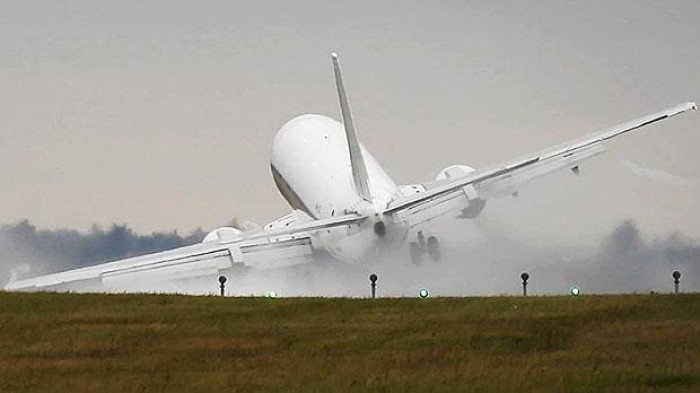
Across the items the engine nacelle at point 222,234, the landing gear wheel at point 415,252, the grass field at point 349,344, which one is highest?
the engine nacelle at point 222,234

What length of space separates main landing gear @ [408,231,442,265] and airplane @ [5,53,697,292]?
4cm

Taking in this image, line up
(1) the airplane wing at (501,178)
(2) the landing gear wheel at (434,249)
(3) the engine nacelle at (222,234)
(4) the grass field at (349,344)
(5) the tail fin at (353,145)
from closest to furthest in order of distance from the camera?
1. (4) the grass field at (349,344)
2. (5) the tail fin at (353,145)
3. (1) the airplane wing at (501,178)
4. (2) the landing gear wheel at (434,249)
5. (3) the engine nacelle at (222,234)

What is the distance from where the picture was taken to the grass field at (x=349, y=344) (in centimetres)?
4425

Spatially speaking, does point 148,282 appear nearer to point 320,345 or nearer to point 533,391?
point 320,345

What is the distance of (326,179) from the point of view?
10981cm

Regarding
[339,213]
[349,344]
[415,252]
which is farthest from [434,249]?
[349,344]

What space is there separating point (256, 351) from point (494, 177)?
53357mm

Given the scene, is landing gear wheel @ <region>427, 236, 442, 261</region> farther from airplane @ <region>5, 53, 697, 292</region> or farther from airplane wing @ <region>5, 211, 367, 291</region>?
airplane wing @ <region>5, 211, 367, 291</region>

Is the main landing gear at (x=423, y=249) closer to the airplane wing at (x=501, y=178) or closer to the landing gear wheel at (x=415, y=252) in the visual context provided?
the landing gear wheel at (x=415, y=252)

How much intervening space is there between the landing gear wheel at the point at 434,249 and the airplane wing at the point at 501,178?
1.05 metres

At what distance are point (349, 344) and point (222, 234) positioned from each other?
58793mm

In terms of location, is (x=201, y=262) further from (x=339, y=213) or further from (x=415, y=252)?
(x=415, y=252)

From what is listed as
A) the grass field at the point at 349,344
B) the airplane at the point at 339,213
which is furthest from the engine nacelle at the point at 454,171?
the grass field at the point at 349,344

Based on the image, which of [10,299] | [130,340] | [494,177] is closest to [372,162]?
[494,177]
